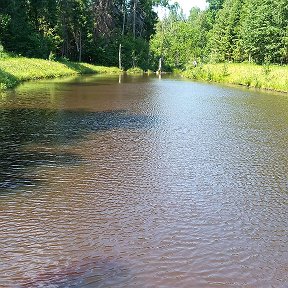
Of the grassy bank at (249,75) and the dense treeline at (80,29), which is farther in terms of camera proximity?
the dense treeline at (80,29)

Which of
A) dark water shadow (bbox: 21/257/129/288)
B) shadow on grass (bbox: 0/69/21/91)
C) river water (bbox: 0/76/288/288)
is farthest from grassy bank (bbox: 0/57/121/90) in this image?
dark water shadow (bbox: 21/257/129/288)

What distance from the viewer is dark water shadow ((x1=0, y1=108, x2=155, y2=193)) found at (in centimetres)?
1126

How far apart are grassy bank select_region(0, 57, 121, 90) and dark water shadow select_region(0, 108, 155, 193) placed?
11.0 m

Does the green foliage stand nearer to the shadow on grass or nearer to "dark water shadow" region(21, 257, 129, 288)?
the shadow on grass

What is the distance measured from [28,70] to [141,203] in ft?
115

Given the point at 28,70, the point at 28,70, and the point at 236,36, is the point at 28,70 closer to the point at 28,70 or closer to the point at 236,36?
the point at 28,70

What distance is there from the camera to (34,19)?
59.4m

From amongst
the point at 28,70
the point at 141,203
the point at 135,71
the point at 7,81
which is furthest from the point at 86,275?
the point at 135,71

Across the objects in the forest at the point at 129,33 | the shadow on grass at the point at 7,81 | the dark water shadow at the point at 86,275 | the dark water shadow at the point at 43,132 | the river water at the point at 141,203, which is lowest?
the dark water shadow at the point at 86,275

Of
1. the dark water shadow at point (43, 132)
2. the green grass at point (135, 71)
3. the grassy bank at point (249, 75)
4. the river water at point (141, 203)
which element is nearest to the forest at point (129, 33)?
the green grass at point (135, 71)

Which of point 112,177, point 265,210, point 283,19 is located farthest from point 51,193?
point 283,19

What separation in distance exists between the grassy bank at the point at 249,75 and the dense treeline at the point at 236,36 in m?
4.93

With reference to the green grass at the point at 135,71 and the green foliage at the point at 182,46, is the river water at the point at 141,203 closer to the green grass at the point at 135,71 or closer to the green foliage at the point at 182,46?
the green grass at the point at 135,71

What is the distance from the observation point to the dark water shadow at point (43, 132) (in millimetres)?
11258
